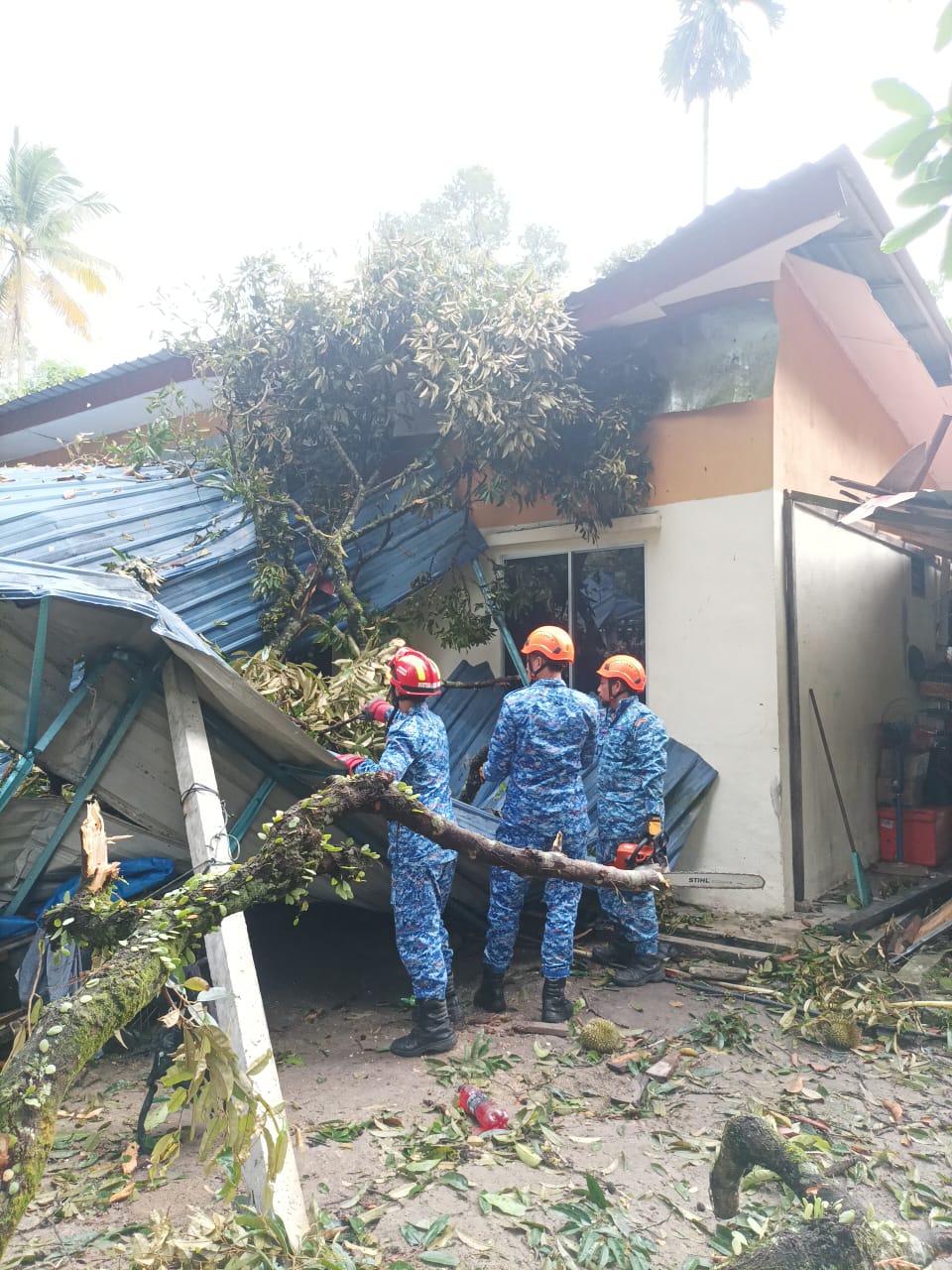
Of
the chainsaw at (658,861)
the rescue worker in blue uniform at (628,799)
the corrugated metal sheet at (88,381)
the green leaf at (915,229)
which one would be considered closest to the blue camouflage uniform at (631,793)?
the rescue worker in blue uniform at (628,799)

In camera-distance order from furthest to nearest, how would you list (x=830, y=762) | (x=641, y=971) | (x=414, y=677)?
1. (x=830, y=762)
2. (x=641, y=971)
3. (x=414, y=677)

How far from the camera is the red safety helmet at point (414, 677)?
4.31 metres

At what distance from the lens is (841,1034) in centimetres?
412

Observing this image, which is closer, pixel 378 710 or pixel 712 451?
pixel 378 710

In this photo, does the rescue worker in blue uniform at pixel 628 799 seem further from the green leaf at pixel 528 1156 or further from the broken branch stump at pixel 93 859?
the broken branch stump at pixel 93 859

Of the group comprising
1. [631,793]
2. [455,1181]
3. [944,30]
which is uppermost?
[944,30]

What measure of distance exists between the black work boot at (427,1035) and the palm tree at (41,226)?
90.0 feet

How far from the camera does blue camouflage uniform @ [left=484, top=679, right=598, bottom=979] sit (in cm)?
464

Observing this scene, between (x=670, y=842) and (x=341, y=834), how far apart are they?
92.2 inches

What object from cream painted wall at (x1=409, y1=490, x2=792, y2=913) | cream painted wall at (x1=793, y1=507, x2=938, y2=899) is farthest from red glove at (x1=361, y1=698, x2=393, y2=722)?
cream painted wall at (x1=793, y1=507, x2=938, y2=899)

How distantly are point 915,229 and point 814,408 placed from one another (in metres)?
5.30

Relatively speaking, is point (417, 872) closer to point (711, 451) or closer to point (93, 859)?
point (93, 859)

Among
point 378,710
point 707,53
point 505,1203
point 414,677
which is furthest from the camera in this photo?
point 707,53

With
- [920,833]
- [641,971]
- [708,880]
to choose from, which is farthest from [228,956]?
[920,833]
